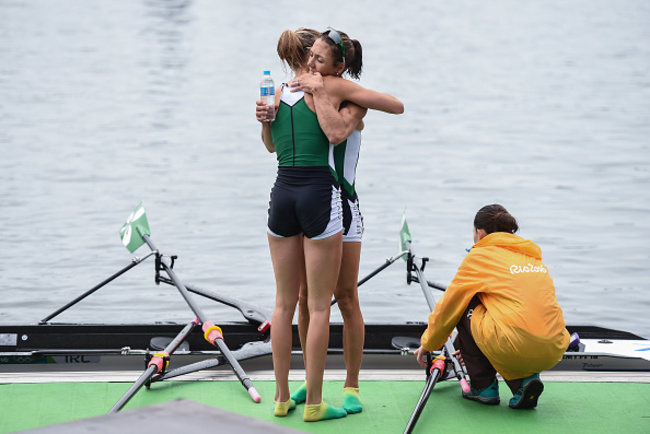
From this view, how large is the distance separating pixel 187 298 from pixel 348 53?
164 centimetres

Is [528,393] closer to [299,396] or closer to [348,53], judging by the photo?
[299,396]

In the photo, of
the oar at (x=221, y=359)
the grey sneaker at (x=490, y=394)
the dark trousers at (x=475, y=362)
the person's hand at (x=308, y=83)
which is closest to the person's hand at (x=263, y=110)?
the person's hand at (x=308, y=83)

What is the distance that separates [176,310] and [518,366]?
15.0 feet

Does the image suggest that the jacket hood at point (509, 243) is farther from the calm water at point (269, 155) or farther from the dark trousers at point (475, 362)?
the calm water at point (269, 155)

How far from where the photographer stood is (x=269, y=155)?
14750 millimetres

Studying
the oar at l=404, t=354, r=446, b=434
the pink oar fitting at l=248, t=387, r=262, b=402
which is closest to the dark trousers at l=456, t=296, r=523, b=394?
the oar at l=404, t=354, r=446, b=434

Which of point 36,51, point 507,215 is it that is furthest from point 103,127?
point 507,215

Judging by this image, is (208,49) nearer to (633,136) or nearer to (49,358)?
(633,136)

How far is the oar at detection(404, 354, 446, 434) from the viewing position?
12.2 feet

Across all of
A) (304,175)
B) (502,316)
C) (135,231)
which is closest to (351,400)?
(502,316)

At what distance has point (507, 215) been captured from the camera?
4105 millimetres

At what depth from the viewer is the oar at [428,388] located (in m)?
3.73

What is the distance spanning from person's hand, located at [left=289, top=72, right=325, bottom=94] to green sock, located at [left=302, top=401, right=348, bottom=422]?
1.26 meters

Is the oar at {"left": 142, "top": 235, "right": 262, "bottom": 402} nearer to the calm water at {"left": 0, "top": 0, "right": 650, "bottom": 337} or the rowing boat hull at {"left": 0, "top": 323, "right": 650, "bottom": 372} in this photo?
the rowing boat hull at {"left": 0, "top": 323, "right": 650, "bottom": 372}
